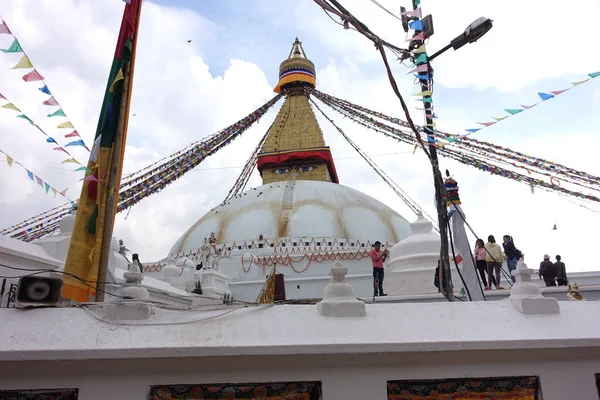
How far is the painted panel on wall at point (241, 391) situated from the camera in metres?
3.11

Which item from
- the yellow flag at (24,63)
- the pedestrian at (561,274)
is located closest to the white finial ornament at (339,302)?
the yellow flag at (24,63)

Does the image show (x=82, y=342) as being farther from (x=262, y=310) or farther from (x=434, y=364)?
(x=434, y=364)

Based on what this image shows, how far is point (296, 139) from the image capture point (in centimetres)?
2373

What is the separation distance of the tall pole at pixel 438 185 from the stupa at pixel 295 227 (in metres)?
7.93

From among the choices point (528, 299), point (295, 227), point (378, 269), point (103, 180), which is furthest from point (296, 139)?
point (528, 299)

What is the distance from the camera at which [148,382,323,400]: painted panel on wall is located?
3.11 meters

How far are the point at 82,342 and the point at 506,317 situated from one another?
308 cm

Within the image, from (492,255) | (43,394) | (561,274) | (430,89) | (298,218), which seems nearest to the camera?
(43,394)

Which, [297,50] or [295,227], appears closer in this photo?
[295,227]

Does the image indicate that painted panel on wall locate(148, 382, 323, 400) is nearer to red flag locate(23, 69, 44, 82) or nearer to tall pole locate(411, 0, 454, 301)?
tall pole locate(411, 0, 454, 301)

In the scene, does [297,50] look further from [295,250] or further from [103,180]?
[103,180]

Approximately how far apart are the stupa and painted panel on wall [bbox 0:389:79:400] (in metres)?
10.2

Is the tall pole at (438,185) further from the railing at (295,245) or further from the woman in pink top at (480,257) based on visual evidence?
the railing at (295,245)

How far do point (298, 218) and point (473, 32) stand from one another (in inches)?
→ 483
